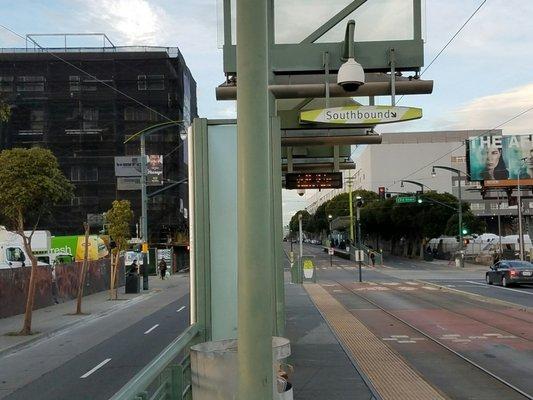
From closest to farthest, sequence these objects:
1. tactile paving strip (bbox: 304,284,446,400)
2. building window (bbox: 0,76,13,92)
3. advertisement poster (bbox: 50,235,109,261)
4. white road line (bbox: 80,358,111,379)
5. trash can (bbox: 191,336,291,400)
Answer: trash can (bbox: 191,336,291,400) < tactile paving strip (bbox: 304,284,446,400) < white road line (bbox: 80,358,111,379) < advertisement poster (bbox: 50,235,109,261) < building window (bbox: 0,76,13,92)

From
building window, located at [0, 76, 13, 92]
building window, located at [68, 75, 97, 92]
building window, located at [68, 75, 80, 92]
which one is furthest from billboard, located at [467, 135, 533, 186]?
building window, located at [0, 76, 13, 92]

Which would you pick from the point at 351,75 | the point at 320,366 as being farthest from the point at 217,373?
the point at 320,366

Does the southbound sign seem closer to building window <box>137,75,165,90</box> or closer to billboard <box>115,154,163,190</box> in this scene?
billboard <box>115,154,163,190</box>

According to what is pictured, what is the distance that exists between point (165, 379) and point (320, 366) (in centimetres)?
653

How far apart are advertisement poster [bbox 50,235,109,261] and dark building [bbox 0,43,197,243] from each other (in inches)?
775

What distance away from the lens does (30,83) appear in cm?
6775

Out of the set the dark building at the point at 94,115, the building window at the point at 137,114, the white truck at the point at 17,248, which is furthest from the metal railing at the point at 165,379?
the building window at the point at 137,114

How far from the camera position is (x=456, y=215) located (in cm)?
7050

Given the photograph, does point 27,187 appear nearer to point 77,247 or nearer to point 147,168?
point 147,168

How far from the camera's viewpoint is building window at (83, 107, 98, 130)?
69188 millimetres

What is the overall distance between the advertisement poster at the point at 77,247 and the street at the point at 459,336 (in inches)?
1004

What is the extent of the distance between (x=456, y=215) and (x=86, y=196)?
42.9 metres

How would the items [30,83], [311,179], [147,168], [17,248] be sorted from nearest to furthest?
1. [311,179]
2. [17,248]
3. [147,168]
4. [30,83]

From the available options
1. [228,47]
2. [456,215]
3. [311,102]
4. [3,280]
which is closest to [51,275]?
[3,280]
